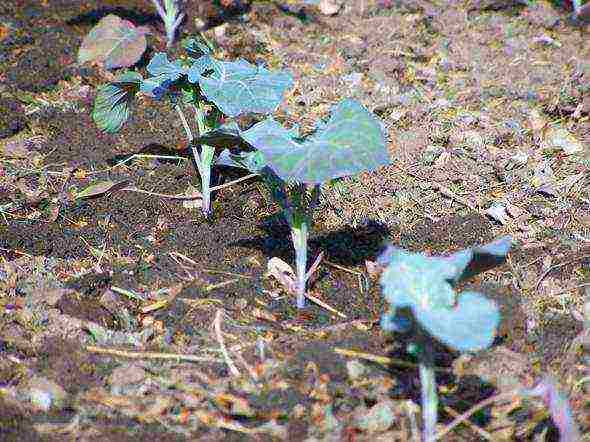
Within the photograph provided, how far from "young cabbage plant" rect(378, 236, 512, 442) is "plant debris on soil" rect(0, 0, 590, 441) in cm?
24

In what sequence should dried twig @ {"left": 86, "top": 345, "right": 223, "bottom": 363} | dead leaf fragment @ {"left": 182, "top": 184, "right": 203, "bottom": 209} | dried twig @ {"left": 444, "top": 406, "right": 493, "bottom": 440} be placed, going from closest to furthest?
dried twig @ {"left": 444, "top": 406, "right": 493, "bottom": 440} < dried twig @ {"left": 86, "top": 345, "right": 223, "bottom": 363} < dead leaf fragment @ {"left": 182, "top": 184, "right": 203, "bottom": 209}

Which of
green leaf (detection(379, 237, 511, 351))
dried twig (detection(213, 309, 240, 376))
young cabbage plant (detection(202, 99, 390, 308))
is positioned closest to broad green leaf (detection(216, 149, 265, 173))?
young cabbage plant (detection(202, 99, 390, 308))

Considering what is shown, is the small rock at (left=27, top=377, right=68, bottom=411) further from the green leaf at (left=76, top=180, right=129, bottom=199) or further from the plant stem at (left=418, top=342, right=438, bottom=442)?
the green leaf at (left=76, top=180, right=129, bottom=199)

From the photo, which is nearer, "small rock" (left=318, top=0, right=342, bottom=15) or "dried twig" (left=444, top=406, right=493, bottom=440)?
"dried twig" (left=444, top=406, right=493, bottom=440)

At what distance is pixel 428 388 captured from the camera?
1817mm

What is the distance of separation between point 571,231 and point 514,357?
0.76m

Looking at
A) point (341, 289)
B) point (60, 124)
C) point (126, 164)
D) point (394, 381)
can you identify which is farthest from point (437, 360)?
point (60, 124)

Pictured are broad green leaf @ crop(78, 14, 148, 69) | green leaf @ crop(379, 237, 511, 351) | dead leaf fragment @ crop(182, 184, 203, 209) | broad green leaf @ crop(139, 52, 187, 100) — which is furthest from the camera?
broad green leaf @ crop(78, 14, 148, 69)

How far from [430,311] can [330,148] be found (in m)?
0.57

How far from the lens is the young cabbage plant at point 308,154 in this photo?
207 centimetres

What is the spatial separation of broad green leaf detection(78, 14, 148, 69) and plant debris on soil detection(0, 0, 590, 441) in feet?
0.23

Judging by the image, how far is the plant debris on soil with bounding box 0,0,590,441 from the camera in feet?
6.66

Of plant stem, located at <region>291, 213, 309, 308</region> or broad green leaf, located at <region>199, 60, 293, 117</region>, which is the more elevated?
broad green leaf, located at <region>199, 60, 293, 117</region>

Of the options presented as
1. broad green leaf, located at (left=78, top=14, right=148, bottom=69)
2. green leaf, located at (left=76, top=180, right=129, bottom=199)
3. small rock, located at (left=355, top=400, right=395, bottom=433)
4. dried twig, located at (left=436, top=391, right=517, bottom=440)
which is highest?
dried twig, located at (left=436, top=391, right=517, bottom=440)
